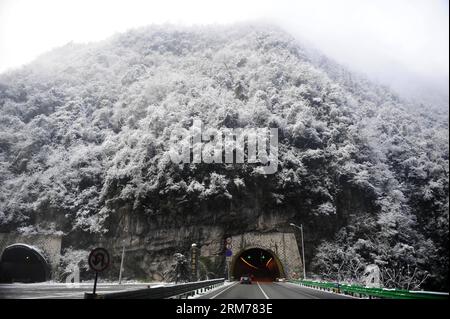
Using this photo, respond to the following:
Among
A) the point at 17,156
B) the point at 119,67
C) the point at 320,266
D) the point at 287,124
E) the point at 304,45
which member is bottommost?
the point at 320,266

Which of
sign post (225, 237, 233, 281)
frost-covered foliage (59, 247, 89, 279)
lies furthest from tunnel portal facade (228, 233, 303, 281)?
frost-covered foliage (59, 247, 89, 279)

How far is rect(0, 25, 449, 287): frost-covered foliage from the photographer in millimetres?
44500

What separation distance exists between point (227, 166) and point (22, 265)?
2784 centimetres

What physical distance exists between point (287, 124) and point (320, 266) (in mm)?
20714

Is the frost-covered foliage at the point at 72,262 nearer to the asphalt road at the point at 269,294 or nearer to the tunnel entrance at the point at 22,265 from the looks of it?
the tunnel entrance at the point at 22,265

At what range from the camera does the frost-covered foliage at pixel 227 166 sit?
44.5m

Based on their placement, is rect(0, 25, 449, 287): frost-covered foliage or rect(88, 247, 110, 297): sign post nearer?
rect(88, 247, 110, 297): sign post

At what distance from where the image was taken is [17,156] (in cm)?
5344

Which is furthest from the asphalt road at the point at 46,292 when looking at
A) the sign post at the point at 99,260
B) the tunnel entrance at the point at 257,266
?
the tunnel entrance at the point at 257,266

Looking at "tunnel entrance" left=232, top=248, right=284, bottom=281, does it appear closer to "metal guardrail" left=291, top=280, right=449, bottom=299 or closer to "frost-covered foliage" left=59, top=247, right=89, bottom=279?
"frost-covered foliage" left=59, top=247, right=89, bottom=279

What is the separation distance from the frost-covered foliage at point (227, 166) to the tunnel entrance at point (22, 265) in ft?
13.6

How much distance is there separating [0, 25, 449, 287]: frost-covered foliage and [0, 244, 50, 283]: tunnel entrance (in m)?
4.15

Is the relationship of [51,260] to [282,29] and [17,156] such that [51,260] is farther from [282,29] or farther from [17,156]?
[282,29]
